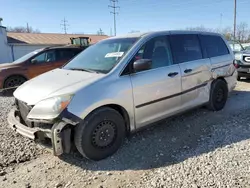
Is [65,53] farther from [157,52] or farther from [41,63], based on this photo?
[157,52]

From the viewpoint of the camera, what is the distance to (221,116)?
Result: 194 inches

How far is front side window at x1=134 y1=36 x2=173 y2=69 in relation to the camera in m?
3.78

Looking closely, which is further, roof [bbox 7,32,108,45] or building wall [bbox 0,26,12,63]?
roof [bbox 7,32,108,45]

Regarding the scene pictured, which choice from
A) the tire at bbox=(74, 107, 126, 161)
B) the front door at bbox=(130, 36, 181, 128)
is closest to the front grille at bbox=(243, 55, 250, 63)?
the front door at bbox=(130, 36, 181, 128)

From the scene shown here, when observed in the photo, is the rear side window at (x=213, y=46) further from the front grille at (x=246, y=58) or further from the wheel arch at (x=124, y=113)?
the front grille at (x=246, y=58)

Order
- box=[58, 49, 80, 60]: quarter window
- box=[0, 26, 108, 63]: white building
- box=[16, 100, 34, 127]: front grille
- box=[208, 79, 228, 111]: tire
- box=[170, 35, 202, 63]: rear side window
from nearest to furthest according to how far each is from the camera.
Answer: box=[16, 100, 34, 127]: front grille
box=[170, 35, 202, 63]: rear side window
box=[208, 79, 228, 111]: tire
box=[58, 49, 80, 60]: quarter window
box=[0, 26, 108, 63]: white building

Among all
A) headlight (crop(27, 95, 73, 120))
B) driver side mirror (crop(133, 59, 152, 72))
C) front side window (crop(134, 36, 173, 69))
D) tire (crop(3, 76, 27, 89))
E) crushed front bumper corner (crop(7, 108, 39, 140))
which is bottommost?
tire (crop(3, 76, 27, 89))

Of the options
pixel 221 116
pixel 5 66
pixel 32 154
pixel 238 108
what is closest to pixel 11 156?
pixel 32 154

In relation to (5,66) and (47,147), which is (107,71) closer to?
(47,147)

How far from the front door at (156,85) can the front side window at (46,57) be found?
6.00 metres

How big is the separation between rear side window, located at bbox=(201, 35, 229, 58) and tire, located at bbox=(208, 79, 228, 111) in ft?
2.05

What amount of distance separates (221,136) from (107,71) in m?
2.19

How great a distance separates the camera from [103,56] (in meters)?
3.85

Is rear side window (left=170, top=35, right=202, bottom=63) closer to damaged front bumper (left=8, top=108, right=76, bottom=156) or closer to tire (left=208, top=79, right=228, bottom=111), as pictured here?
tire (left=208, top=79, right=228, bottom=111)
